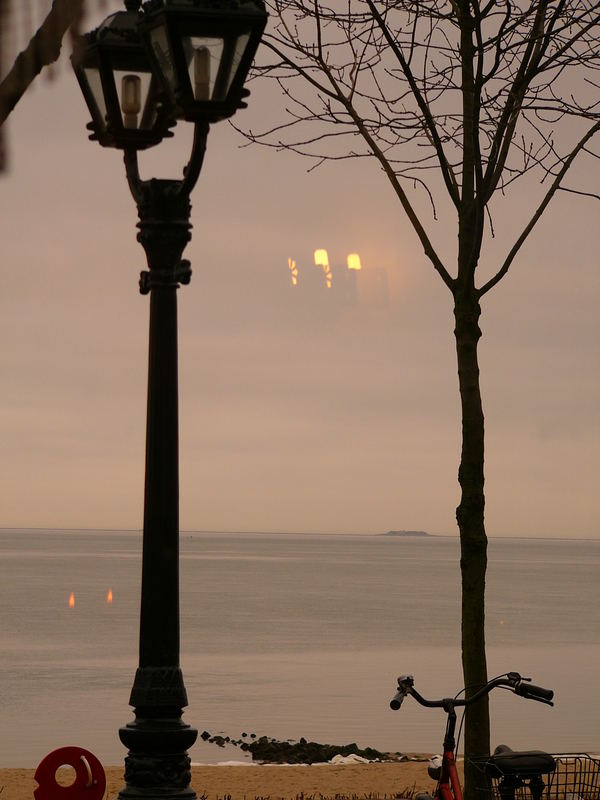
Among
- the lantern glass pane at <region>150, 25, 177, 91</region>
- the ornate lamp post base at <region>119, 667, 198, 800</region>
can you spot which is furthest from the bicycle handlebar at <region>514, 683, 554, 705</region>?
the lantern glass pane at <region>150, 25, 177, 91</region>

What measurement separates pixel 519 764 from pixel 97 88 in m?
3.94

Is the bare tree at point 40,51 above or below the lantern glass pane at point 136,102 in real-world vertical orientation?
below

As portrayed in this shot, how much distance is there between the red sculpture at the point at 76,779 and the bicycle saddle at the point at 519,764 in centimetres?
358

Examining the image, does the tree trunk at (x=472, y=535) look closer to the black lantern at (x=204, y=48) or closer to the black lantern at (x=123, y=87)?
the black lantern at (x=123, y=87)

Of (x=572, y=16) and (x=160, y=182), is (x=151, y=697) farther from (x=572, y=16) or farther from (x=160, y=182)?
(x=572, y=16)

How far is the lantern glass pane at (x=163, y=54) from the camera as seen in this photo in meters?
5.46

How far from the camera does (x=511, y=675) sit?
6004 millimetres

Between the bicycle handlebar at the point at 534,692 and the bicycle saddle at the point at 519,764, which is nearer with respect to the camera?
the bicycle handlebar at the point at 534,692

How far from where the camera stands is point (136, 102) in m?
6.10

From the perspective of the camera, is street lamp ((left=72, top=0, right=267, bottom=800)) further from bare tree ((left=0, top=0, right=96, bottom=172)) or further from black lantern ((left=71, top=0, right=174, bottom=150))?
bare tree ((left=0, top=0, right=96, bottom=172))

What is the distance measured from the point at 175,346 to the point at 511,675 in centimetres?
234

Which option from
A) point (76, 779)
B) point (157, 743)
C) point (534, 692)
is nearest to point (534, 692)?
point (534, 692)

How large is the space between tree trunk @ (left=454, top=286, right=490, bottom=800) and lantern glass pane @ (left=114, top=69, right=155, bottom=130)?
530 cm

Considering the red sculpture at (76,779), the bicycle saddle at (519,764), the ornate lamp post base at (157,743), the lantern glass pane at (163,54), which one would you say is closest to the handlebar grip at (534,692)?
the bicycle saddle at (519,764)
